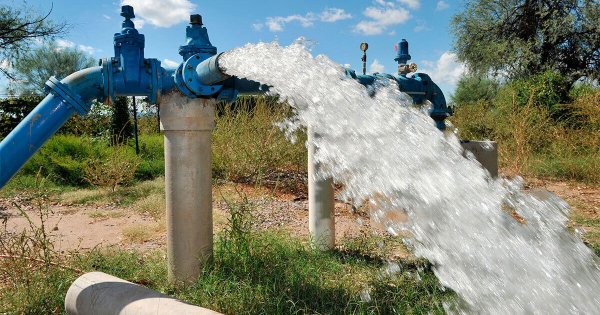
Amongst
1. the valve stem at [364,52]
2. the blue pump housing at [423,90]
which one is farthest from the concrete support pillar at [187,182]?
the valve stem at [364,52]

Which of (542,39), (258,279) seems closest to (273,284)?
(258,279)

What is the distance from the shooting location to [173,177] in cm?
274

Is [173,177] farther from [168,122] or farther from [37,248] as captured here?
[37,248]

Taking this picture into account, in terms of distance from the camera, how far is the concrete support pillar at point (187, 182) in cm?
270

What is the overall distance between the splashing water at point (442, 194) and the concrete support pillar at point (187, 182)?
0.49 m

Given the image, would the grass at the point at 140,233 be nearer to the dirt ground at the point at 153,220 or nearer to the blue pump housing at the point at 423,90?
the dirt ground at the point at 153,220

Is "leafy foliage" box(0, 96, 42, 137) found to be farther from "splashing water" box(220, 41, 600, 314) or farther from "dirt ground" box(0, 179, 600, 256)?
"splashing water" box(220, 41, 600, 314)

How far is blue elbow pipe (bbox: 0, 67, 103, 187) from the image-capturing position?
7.52 ft

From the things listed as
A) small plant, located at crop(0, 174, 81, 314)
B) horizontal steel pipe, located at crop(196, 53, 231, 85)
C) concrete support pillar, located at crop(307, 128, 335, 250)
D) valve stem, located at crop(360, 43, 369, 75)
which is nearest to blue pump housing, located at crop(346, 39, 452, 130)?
horizontal steel pipe, located at crop(196, 53, 231, 85)

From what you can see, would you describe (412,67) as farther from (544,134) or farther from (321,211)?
(544,134)

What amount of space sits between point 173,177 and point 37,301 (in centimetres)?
96

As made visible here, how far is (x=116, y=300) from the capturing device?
214cm

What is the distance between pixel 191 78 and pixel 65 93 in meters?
0.63

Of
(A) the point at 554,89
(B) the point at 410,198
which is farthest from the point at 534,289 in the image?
(A) the point at 554,89
